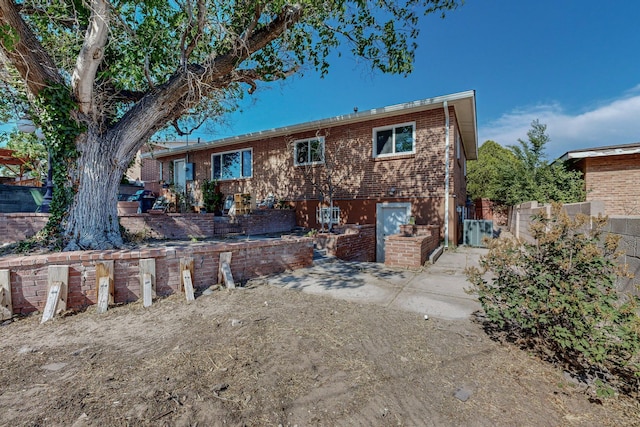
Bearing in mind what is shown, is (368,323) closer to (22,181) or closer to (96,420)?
(96,420)

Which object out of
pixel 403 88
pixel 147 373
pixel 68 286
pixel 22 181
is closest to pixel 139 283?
pixel 68 286

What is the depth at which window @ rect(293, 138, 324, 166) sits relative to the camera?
1178 centimetres

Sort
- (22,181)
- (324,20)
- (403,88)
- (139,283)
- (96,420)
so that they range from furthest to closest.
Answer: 1. (22,181)
2. (403,88)
3. (324,20)
4. (139,283)
5. (96,420)

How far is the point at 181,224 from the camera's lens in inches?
355

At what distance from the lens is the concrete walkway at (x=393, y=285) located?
13.7 feet

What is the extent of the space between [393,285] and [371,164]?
653 cm

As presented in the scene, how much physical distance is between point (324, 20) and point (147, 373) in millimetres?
7567

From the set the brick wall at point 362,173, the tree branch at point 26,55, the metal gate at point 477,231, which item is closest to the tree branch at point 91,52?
the tree branch at point 26,55

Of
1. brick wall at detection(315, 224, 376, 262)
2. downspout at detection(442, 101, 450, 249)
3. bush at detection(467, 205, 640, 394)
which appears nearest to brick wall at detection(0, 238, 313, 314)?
brick wall at detection(315, 224, 376, 262)

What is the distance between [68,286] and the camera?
3977 millimetres

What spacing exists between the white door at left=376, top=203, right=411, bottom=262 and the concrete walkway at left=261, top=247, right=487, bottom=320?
340 centimetres

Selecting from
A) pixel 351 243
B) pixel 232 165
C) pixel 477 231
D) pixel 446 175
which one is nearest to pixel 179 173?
pixel 232 165

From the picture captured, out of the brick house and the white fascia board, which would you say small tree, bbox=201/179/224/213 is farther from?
the white fascia board

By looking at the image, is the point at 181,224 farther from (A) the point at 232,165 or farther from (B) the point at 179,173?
(B) the point at 179,173
